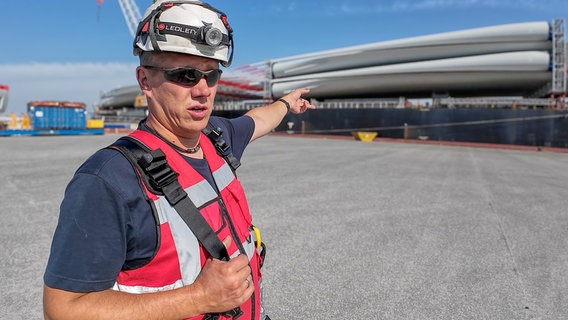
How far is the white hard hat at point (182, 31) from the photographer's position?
4.70 ft

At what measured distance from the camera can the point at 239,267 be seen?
1234 mm

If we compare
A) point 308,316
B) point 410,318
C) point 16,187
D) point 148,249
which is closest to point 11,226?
point 16,187

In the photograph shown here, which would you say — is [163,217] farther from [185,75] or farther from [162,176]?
[185,75]

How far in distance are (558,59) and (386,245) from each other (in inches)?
1232

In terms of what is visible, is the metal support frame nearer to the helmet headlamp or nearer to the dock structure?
Answer: the dock structure

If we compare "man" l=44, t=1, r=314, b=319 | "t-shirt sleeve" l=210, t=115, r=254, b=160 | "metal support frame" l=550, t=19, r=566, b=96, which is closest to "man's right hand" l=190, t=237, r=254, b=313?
"man" l=44, t=1, r=314, b=319

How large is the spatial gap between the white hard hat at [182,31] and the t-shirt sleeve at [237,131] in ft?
2.65

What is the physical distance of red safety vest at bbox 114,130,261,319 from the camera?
4.07 feet

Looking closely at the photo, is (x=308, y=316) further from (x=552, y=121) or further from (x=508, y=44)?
(x=508, y=44)

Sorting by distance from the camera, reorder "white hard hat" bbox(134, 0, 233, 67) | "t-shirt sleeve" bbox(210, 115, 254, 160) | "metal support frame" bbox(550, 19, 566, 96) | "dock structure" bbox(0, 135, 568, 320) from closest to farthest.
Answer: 1. "white hard hat" bbox(134, 0, 233, 67)
2. "t-shirt sleeve" bbox(210, 115, 254, 160)
3. "dock structure" bbox(0, 135, 568, 320)
4. "metal support frame" bbox(550, 19, 566, 96)

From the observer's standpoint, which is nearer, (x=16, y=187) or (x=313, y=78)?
(x=16, y=187)

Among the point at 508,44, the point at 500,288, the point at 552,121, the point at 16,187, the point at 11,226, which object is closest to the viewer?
the point at 500,288

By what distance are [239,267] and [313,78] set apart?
4088 cm

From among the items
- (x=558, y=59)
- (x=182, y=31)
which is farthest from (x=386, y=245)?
(x=558, y=59)
